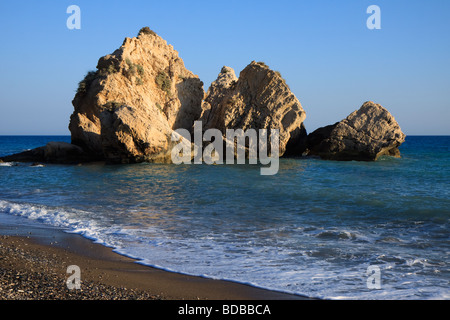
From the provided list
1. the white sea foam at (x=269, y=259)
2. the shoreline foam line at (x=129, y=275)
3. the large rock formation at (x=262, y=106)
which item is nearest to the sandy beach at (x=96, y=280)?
the shoreline foam line at (x=129, y=275)

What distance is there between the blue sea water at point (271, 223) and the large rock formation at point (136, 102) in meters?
5.01

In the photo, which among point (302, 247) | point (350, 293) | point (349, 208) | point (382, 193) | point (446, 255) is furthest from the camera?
point (382, 193)

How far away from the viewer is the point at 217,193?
13.0 m

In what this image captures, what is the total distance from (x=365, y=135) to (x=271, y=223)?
18563 mm

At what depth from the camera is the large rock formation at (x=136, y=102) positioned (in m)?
22.0

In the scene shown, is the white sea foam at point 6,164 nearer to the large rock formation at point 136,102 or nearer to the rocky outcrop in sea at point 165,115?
the rocky outcrop in sea at point 165,115

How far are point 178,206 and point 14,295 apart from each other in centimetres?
666

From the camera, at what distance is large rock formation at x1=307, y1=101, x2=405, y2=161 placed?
82.8 ft

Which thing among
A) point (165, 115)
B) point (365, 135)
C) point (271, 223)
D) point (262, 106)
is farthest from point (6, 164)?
point (365, 135)

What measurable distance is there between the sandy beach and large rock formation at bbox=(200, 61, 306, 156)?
20402 mm

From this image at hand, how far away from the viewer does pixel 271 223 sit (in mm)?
8828

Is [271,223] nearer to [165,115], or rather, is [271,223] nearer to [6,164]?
[6,164]
